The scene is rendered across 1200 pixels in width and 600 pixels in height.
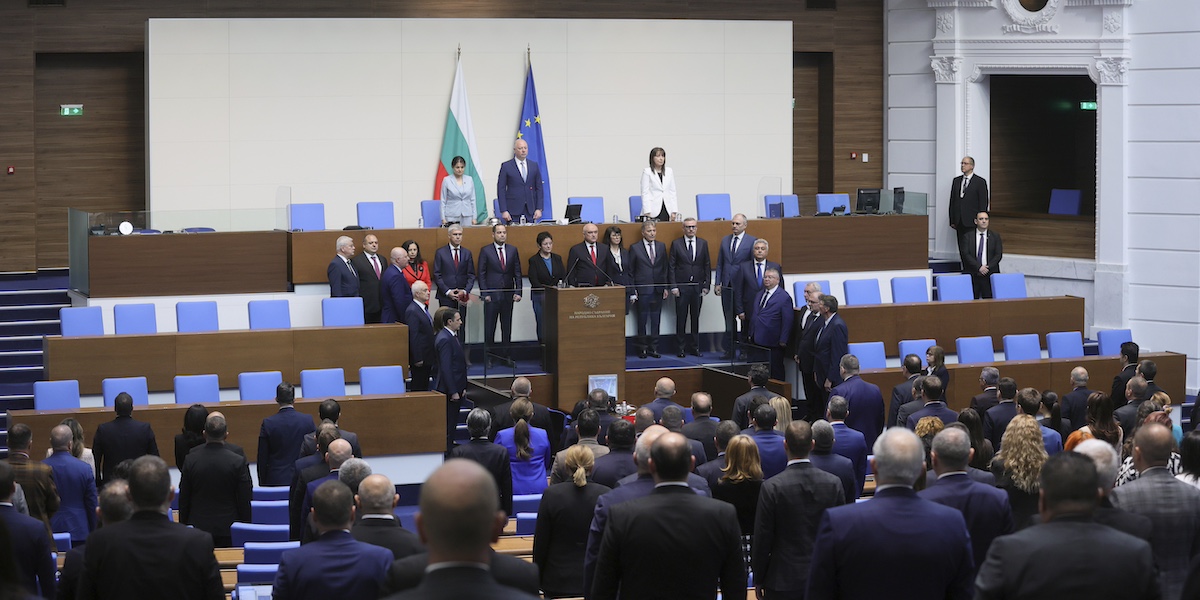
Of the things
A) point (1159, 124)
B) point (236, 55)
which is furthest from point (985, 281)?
point (236, 55)

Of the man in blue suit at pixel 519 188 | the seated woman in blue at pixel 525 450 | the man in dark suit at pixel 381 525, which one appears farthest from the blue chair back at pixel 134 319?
the man in dark suit at pixel 381 525

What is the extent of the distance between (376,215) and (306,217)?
2.51 ft

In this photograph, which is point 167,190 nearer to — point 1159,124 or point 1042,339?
point 1042,339

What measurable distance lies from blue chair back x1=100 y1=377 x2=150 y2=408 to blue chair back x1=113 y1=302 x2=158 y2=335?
4.96 ft

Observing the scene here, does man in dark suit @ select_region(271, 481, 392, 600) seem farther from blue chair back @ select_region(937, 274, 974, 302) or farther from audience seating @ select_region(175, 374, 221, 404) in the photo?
blue chair back @ select_region(937, 274, 974, 302)

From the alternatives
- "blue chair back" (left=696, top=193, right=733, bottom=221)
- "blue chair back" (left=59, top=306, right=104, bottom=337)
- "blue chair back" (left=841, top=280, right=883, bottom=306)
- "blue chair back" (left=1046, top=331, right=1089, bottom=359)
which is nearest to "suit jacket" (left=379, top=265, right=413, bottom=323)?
"blue chair back" (left=59, top=306, right=104, bottom=337)

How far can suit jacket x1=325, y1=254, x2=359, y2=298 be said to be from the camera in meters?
13.3

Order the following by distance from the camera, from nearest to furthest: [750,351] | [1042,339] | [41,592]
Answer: [41,592]
[750,351]
[1042,339]

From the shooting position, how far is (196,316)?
12719 millimetres

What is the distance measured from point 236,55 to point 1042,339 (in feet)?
31.0

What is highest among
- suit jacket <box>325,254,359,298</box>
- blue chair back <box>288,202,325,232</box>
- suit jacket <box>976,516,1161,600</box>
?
blue chair back <box>288,202,325,232</box>

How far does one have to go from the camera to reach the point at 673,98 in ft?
58.0

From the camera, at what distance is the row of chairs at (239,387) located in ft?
35.9

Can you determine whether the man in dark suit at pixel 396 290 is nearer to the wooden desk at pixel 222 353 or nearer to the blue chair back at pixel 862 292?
the wooden desk at pixel 222 353
